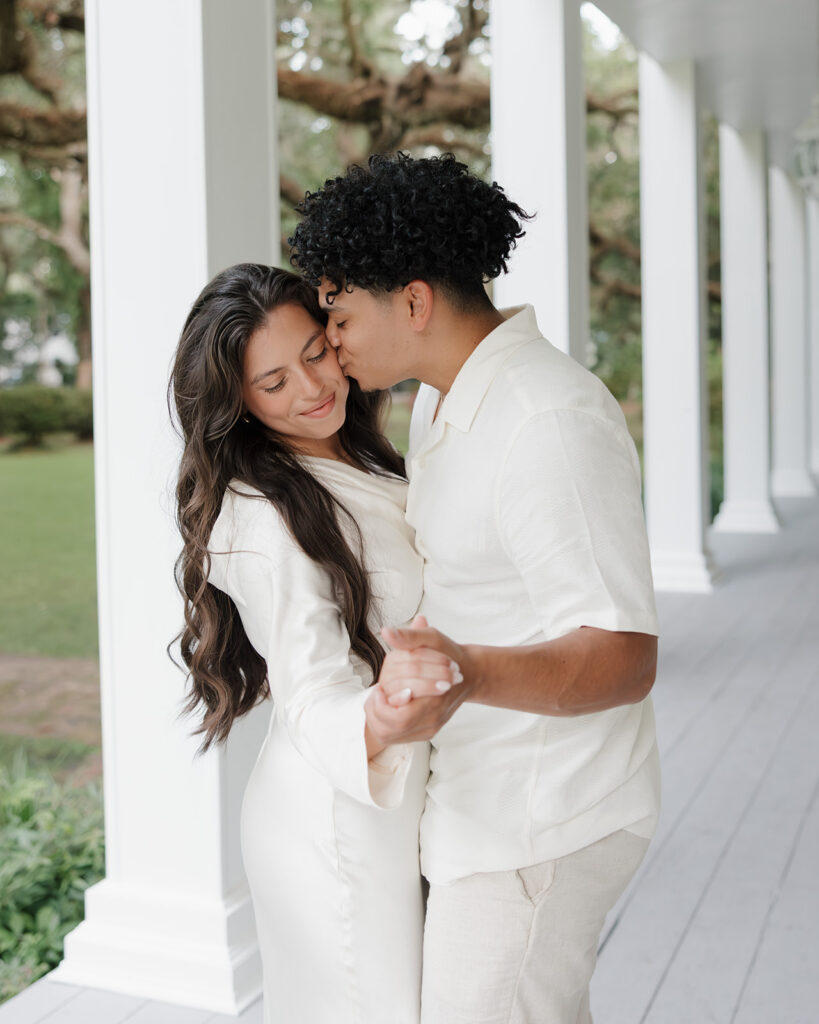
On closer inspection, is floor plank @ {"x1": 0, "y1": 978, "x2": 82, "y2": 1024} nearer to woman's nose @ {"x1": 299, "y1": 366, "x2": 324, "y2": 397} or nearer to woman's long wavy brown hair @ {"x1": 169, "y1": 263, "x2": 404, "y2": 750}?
woman's long wavy brown hair @ {"x1": 169, "y1": 263, "x2": 404, "y2": 750}

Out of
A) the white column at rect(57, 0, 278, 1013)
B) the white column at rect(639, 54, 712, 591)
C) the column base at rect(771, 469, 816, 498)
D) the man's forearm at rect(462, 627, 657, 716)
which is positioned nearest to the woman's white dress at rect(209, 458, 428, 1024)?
the man's forearm at rect(462, 627, 657, 716)

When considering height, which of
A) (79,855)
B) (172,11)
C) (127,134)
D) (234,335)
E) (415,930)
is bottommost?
(79,855)

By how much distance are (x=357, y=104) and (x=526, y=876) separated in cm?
913

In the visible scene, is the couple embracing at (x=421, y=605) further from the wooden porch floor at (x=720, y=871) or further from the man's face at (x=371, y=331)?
the wooden porch floor at (x=720, y=871)

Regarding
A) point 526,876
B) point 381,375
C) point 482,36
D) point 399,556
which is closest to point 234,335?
point 381,375

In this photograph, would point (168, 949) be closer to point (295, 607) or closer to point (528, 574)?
point (295, 607)

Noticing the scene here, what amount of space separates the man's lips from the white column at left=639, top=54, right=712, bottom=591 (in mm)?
5553

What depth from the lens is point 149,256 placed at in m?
2.43

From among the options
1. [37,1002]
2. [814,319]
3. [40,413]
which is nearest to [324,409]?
[37,1002]

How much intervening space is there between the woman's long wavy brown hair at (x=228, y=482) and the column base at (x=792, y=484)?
35.2 ft

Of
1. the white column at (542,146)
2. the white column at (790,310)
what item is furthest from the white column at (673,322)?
the white column at (790,310)

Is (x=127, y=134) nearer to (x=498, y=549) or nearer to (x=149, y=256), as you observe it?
(x=149, y=256)

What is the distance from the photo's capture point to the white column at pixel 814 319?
41.7 feet

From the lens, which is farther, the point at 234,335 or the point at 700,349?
the point at 700,349
